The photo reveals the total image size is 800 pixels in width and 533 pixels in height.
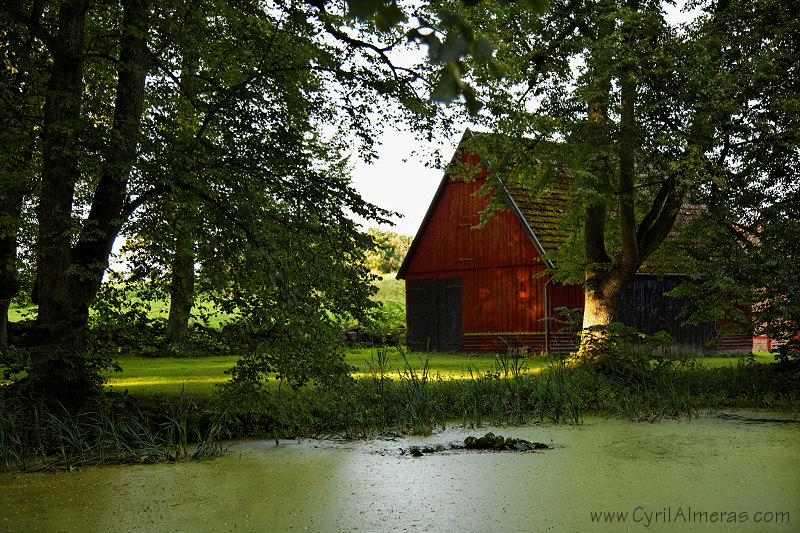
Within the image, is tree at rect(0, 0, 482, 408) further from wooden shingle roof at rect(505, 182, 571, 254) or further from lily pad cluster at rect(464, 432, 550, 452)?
wooden shingle roof at rect(505, 182, 571, 254)

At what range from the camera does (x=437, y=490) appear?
20.6ft

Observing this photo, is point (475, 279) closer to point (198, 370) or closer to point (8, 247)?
point (198, 370)

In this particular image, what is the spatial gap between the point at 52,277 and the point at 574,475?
5.74m

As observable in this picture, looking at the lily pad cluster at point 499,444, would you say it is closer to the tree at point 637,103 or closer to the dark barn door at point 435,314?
the tree at point 637,103

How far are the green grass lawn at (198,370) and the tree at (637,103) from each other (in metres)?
2.72

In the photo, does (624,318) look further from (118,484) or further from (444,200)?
(118,484)

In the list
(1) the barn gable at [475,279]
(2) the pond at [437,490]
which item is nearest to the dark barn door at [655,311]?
(1) the barn gable at [475,279]

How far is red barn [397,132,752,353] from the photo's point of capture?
2023 centimetres

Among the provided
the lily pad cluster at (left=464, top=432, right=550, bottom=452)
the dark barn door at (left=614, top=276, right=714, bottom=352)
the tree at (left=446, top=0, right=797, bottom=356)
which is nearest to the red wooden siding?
the dark barn door at (left=614, top=276, right=714, bottom=352)

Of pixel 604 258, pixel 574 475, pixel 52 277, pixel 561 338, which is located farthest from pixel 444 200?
pixel 574 475

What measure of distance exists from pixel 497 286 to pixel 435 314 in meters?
2.24

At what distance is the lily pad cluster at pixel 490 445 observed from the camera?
8.18 m

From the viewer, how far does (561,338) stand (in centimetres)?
1995

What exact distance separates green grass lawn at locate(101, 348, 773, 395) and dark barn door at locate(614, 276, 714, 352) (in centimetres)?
107
